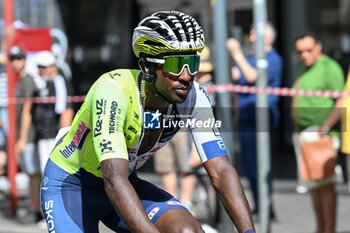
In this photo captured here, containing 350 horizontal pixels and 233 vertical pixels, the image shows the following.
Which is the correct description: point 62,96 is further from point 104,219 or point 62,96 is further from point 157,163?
point 104,219

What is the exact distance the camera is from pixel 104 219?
13.5ft

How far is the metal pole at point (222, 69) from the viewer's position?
7031 mm

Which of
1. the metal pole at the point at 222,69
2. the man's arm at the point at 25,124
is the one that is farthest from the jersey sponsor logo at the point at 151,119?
the man's arm at the point at 25,124

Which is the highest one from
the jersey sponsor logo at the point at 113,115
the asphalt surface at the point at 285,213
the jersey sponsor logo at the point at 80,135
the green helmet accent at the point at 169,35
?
the green helmet accent at the point at 169,35

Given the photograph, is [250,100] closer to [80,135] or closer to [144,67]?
[80,135]

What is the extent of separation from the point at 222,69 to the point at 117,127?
3.67m

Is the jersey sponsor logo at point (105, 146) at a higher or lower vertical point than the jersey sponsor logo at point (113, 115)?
lower

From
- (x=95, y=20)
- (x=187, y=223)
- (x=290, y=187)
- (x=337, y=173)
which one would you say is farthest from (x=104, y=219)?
(x=95, y=20)

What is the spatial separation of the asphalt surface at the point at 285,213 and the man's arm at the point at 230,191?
3.54m

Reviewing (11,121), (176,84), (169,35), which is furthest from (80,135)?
(11,121)

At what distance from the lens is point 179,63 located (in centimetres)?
349

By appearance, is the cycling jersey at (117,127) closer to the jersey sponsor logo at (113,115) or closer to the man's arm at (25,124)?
the jersey sponsor logo at (113,115)

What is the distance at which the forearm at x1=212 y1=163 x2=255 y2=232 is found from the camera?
347 centimetres

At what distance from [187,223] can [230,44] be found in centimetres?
473
